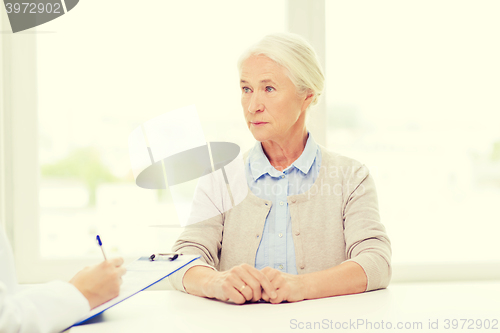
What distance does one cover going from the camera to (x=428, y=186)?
1.84 metres

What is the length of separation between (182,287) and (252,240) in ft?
0.97

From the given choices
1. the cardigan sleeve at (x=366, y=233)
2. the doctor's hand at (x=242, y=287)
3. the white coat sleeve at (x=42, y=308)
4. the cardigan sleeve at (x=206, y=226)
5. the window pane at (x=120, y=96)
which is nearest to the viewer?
the white coat sleeve at (x=42, y=308)

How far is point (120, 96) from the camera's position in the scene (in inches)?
69.0

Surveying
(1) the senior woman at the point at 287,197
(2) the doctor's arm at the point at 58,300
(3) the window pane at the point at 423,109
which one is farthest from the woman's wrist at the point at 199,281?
(3) the window pane at the point at 423,109

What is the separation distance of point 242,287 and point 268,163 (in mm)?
543

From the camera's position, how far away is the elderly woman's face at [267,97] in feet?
4.17

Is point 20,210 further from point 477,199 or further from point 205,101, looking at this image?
point 477,199

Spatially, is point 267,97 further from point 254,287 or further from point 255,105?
point 254,287

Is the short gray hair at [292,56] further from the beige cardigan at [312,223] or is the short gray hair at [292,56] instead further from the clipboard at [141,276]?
the clipboard at [141,276]

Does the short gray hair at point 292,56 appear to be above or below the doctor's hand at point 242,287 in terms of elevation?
above

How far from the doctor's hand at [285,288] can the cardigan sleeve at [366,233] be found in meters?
0.19

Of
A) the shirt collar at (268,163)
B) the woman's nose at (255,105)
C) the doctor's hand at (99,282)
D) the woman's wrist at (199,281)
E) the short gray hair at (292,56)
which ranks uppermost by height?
the short gray hair at (292,56)

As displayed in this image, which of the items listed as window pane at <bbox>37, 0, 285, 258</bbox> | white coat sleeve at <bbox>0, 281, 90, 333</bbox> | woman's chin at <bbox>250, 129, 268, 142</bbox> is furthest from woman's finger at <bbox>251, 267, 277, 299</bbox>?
window pane at <bbox>37, 0, 285, 258</bbox>

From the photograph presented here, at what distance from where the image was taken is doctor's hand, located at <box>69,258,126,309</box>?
727 mm
